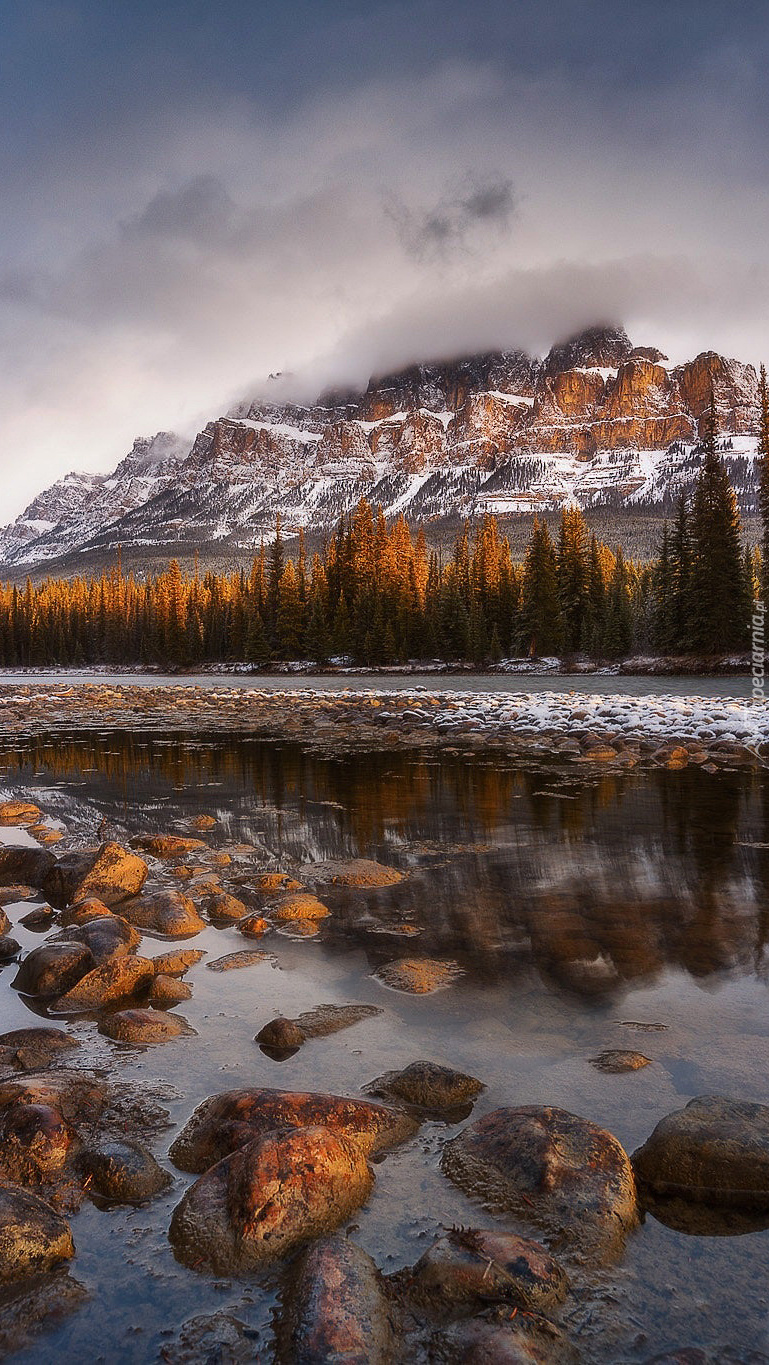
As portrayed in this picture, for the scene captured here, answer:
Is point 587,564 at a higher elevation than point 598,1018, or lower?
higher

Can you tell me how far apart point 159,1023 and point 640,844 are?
674cm

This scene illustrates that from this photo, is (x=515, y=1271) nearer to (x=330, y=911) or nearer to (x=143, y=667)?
(x=330, y=911)

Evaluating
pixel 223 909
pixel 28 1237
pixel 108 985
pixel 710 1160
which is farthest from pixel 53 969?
pixel 710 1160

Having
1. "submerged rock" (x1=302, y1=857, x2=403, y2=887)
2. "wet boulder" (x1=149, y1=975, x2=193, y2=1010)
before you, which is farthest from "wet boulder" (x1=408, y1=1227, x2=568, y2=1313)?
"submerged rock" (x1=302, y1=857, x2=403, y2=887)

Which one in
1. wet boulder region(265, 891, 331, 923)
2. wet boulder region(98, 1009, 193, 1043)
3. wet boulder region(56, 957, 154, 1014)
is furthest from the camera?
wet boulder region(265, 891, 331, 923)

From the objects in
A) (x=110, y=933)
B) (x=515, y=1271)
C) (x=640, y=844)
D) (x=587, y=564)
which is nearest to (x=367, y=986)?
(x=110, y=933)

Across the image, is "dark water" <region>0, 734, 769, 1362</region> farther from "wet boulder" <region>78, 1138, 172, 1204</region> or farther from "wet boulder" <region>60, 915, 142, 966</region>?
"wet boulder" <region>60, 915, 142, 966</region>

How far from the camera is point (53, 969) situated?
5492 millimetres

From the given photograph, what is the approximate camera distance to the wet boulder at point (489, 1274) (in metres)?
2.56

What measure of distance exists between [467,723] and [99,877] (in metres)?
17.4

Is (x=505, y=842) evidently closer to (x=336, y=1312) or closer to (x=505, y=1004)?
(x=505, y=1004)

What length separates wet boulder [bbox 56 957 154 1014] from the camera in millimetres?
5191

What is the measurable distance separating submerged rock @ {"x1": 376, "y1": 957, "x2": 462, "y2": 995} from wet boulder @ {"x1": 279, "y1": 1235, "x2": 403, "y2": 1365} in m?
2.61

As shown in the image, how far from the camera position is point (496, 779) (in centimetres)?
1492
